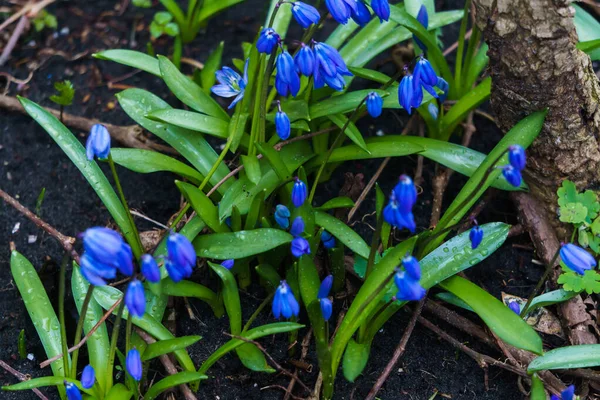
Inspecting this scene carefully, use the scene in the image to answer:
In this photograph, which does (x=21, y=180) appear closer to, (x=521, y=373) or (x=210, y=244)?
(x=210, y=244)

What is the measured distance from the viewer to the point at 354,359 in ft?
9.98

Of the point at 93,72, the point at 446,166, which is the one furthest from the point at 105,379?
the point at 93,72

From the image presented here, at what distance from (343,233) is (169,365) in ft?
3.00

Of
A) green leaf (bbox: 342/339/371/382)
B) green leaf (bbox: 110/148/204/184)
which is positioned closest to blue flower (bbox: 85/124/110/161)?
green leaf (bbox: 110/148/204/184)

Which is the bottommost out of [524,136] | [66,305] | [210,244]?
[66,305]

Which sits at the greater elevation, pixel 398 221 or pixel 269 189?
pixel 398 221

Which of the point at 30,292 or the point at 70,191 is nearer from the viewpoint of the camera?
the point at 30,292

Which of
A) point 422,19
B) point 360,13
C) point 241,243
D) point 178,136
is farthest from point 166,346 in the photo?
point 422,19

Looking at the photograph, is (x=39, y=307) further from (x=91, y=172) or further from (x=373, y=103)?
(x=373, y=103)

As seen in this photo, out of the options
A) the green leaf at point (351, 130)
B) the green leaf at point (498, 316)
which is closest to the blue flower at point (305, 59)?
the green leaf at point (351, 130)

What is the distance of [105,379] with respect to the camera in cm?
298

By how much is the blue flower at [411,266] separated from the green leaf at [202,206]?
967mm

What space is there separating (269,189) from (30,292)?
110 centimetres

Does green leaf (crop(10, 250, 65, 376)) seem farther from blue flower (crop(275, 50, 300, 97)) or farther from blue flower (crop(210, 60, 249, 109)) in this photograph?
blue flower (crop(275, 50, 300, 97))
